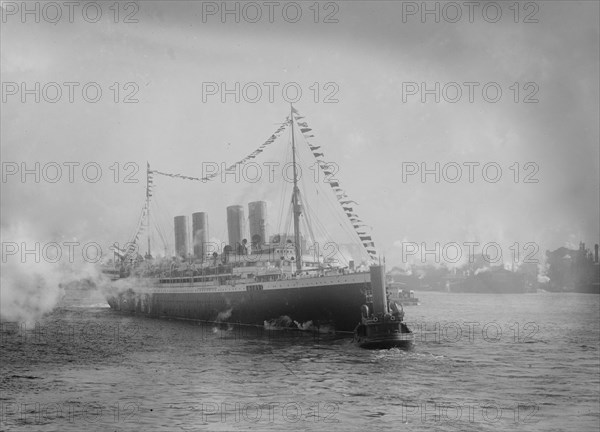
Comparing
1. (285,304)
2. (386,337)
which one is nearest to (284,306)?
(285,304)

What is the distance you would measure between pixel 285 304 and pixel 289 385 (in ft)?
81.9

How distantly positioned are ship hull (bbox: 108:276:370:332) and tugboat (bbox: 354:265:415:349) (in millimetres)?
5268

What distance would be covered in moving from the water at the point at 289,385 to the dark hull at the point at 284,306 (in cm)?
307

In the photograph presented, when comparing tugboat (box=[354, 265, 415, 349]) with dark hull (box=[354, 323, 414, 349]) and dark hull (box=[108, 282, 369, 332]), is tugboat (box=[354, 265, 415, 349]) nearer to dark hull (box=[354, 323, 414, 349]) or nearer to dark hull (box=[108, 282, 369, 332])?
dark hull (box=[354, 323, 414, 349])

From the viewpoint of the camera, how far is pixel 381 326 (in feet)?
A: 117

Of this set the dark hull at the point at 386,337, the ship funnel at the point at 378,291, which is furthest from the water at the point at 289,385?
the ship funnel at the point at 378,291

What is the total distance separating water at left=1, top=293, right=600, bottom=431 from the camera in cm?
1838

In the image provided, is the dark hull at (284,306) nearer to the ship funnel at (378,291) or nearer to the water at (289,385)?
the water at (289,385)

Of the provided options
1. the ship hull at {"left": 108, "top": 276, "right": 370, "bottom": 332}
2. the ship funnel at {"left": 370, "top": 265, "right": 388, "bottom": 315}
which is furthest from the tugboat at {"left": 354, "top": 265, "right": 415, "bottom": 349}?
the ship hull at {"left": 108, "top": 276, "right": 370, "bottom": 332}

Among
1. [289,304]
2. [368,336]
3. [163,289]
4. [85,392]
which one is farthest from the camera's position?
[163,289]

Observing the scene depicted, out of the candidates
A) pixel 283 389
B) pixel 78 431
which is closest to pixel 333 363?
pixel 283 389

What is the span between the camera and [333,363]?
31000 millimetres

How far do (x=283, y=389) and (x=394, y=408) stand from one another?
5.29 meters

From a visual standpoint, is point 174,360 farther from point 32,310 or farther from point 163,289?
point 163,289
